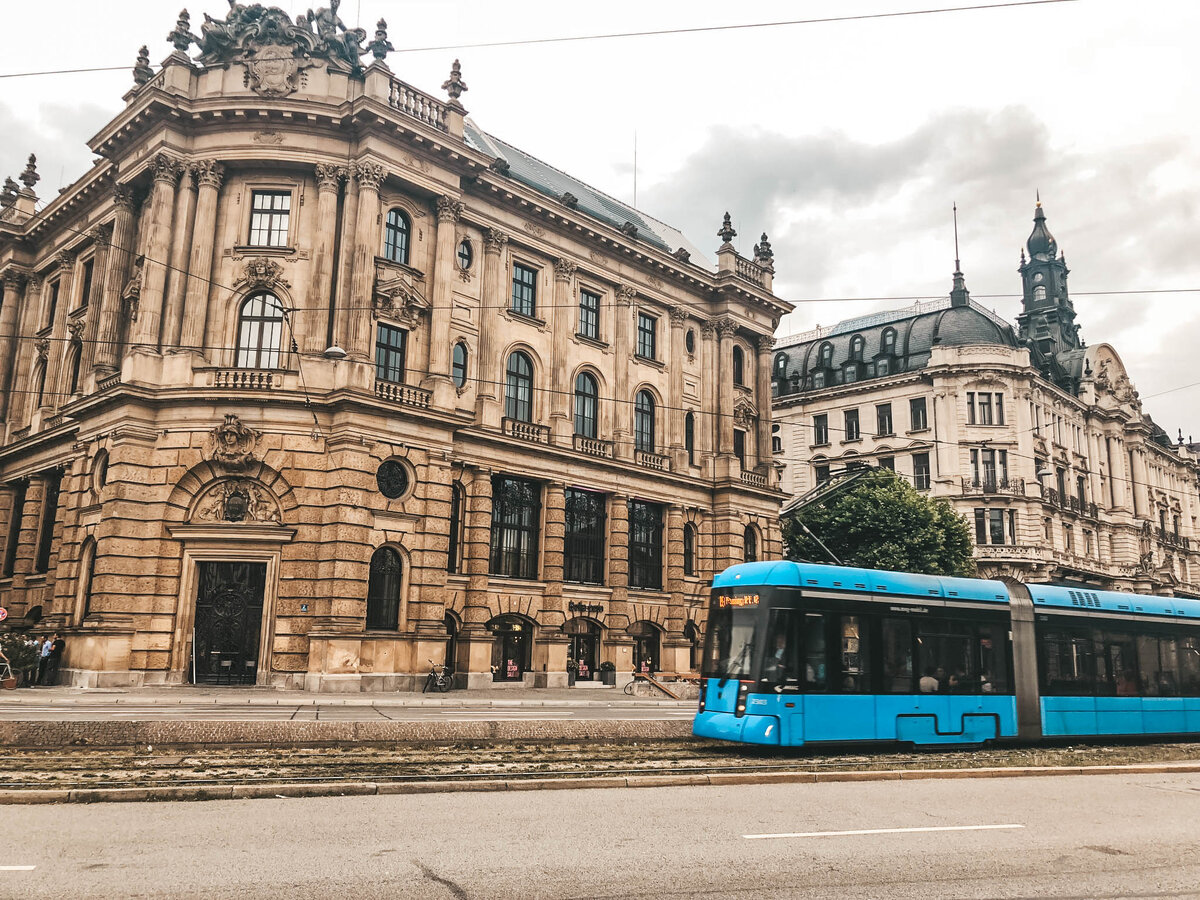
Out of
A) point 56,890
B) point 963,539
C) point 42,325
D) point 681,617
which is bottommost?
point 56,890

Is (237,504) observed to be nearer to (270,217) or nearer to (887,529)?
(270,217)

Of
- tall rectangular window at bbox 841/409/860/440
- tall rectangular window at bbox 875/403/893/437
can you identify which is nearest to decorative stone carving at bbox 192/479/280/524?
tall rectangular window at bbox 875/403/893/437

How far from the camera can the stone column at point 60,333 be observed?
4209 centimetres

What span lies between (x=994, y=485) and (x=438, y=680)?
46699 mm

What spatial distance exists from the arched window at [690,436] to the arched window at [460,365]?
14.1 meters

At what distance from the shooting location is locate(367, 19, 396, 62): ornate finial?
1436 inches

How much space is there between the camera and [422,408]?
34.2 metres

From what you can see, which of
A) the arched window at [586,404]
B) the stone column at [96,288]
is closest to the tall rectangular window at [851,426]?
the arched window at [586,404]

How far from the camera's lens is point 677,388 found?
48031mm

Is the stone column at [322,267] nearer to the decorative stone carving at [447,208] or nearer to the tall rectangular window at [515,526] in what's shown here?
the decorative stone carving at [447,208]

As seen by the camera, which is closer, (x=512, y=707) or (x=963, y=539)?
(x=512, y=707)

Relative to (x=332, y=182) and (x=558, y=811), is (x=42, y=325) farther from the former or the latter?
(x=558, y=811)

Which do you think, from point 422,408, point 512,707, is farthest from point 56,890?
point 422,408

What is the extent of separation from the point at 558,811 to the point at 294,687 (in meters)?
22.1
